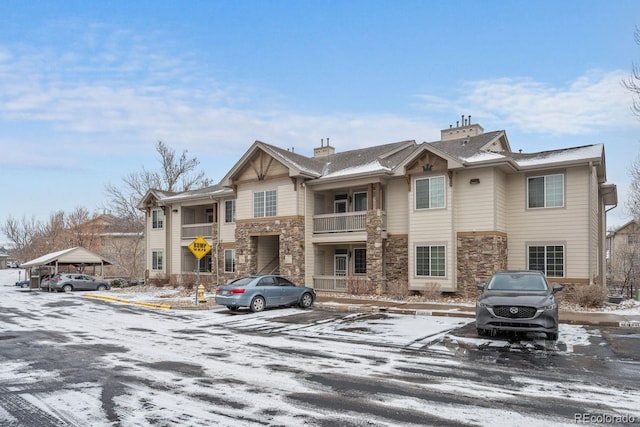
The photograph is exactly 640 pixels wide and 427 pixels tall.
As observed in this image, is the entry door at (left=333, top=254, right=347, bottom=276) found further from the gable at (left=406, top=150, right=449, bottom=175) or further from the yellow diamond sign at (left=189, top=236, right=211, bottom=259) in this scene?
the yellow diamond sign at (left=189, top=236, right=211, bottom=259)

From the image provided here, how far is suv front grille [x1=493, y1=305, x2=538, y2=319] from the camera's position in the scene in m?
10.9

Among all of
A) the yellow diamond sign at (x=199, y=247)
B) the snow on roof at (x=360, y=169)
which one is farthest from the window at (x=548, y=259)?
the yellow diamond sign at (x=199, y=247)

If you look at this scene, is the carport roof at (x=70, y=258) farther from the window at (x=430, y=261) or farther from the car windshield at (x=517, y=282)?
the car windshield at (x=517, y=282)

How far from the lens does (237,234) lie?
28.0 meters

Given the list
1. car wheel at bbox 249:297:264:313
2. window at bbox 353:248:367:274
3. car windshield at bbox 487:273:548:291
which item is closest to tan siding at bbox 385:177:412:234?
window at bbox 353:248:367:274

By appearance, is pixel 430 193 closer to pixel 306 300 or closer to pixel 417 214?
pixel 417 214

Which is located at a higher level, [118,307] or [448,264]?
[448,264]

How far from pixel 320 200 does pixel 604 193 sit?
1547cm

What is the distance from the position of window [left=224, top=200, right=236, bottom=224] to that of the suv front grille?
21.8 meters

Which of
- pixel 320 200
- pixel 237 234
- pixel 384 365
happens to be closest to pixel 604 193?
pixel 320 200

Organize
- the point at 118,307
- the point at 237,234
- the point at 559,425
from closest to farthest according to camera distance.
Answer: the point at 559,425 < the point at 118,307 < the point at 237,234

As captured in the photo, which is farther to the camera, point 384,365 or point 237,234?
point 237,234

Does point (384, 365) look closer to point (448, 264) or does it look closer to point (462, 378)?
point (462, 378)

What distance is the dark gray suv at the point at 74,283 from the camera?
33625 mm
